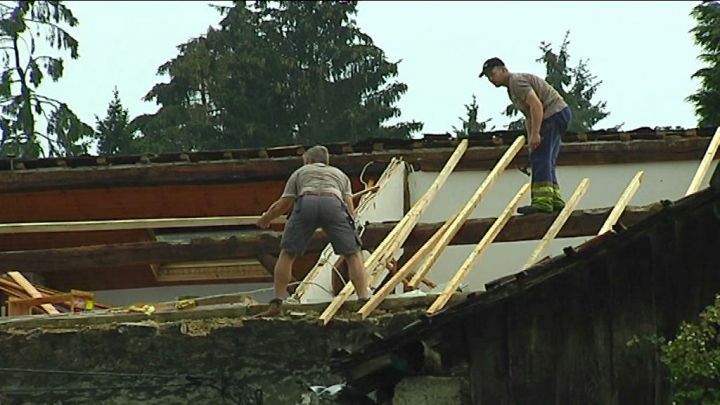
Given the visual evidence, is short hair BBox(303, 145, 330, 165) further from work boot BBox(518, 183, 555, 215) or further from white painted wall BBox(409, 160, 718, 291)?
white painted wall BBox(409, 160, 718, 291)

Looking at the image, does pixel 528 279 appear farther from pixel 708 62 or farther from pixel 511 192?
pixel 708 62

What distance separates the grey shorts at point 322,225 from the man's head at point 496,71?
2.02 m

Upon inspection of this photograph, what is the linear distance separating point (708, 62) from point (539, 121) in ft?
24.5

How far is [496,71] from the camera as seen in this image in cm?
1198

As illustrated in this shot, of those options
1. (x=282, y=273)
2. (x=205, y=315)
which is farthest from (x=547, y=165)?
(x=205, y=315)

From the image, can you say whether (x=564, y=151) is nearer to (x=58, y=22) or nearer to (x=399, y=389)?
(x=399, y=389)

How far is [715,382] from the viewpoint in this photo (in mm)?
7770

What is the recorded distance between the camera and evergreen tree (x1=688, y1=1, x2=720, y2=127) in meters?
18.4

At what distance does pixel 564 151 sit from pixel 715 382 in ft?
22.3

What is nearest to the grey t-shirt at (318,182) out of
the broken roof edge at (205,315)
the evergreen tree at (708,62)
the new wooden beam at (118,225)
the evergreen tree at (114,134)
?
the broken roof edge at (205,315)

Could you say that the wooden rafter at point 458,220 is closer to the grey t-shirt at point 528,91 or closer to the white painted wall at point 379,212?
the white painted wall at point 379,212

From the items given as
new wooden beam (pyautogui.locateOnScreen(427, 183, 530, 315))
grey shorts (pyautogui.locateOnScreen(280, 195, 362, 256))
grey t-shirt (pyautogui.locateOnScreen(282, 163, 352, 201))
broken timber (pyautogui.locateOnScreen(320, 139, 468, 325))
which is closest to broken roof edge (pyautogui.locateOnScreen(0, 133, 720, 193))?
broken timber (pyautogui.locateOnScreen(320, 139, 468, 325))

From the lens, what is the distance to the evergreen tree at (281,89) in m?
31.0

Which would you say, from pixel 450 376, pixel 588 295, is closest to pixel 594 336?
pixel 588 295
